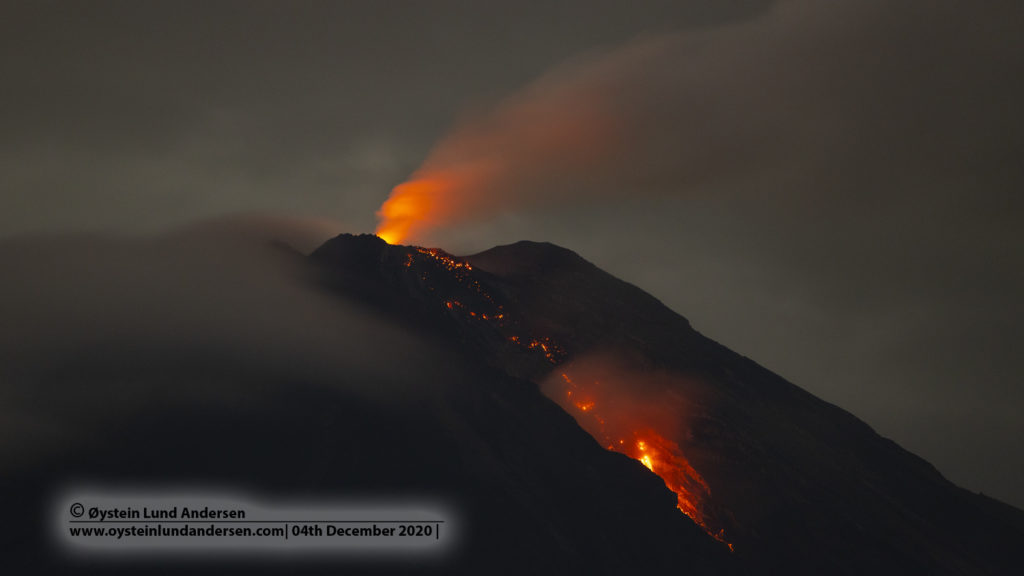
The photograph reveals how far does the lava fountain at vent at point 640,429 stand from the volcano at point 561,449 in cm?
22

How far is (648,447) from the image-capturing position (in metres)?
88.6

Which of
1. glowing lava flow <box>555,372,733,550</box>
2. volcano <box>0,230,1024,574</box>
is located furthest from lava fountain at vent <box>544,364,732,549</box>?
volcano <box>0,230,1024,574</box>

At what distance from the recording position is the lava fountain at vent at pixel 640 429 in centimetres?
8225

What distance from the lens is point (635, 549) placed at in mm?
69750

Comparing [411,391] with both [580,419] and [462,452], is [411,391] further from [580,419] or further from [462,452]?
[580,419]

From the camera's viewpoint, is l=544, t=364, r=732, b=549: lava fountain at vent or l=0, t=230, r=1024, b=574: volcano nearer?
l=0, t=230, r=1024, b=574: volcano

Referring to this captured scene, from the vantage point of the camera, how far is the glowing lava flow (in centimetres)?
8138

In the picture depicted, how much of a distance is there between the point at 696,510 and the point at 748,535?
4.86 m
